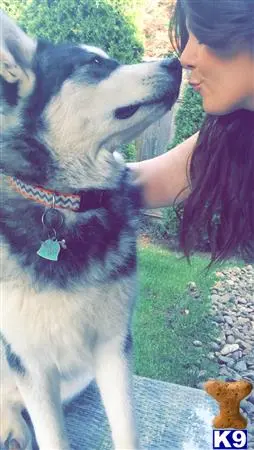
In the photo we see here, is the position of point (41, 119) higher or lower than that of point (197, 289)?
higher

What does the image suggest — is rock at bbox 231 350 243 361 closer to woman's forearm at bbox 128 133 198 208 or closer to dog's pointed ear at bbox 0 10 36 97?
woman's forearm at bbox 128 133 198 208

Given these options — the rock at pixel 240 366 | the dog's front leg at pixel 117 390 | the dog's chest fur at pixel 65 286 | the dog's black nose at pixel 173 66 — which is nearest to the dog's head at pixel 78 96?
the dog's black nose at pixel 173 66

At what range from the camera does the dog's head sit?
912 millimetres

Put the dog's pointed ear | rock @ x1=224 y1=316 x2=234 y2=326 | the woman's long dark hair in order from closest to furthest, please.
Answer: the dog's pointed ear → the woman's long dark hair → rock @ x1=224 y1=316 x2=234 y2=326

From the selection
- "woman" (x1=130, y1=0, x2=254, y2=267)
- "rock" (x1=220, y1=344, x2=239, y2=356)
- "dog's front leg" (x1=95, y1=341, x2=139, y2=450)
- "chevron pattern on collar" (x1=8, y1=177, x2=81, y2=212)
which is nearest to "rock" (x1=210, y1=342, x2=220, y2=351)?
"rock" (x1=220, y1=344, x2=239, y2=356)

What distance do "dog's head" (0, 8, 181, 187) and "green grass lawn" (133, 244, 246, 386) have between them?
916 mm

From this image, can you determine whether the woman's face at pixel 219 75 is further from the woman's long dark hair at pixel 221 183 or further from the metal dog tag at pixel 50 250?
the metal dog tag at pixel 50 250

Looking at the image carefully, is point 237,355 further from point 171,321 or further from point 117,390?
point 117,390

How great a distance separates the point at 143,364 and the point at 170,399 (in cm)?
48

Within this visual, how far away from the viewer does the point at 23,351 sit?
0.98 m

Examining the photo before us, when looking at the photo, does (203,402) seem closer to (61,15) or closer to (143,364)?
(143,364)

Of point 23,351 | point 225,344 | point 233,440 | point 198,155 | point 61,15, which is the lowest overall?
point 225,344

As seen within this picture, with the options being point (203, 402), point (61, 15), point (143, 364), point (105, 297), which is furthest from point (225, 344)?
point (61, 15)

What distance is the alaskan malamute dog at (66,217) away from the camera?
0.93 m
